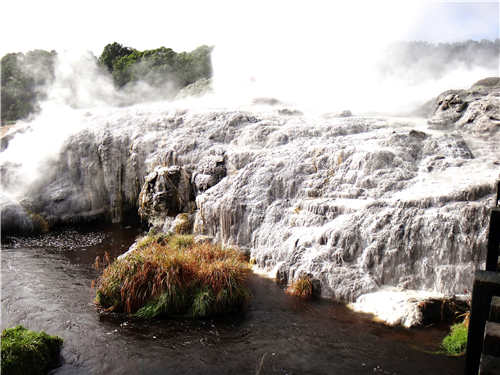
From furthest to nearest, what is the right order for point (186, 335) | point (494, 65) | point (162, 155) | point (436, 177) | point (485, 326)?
point (494, 65) < point (162, 155) < point (436, 177) < point (186, 335) < point (485, 326)

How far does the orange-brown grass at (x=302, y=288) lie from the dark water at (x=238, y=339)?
1.01ft

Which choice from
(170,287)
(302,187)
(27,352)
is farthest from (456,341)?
(27,352)

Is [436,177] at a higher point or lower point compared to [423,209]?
higher

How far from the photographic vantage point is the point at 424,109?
19.4 metres

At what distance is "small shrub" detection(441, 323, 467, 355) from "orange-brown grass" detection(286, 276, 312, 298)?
10.8 ft

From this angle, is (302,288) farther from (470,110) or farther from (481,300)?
(470,110)

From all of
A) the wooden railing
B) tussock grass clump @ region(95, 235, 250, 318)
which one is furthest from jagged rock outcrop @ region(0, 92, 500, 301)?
the wooden railing

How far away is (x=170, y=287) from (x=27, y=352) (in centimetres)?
301

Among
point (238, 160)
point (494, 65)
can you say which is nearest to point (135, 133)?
point (238, 160)

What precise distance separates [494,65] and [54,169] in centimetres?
3171

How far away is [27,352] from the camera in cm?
679

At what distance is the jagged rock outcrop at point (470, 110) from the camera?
1410cm

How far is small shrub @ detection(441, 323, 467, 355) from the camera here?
7.49 metres

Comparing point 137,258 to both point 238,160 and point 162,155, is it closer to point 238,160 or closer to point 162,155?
point 238,160
